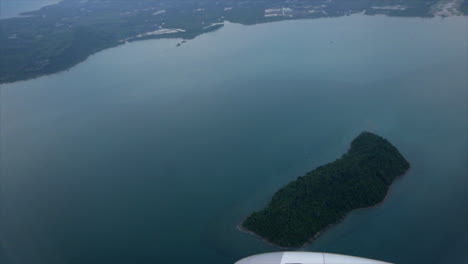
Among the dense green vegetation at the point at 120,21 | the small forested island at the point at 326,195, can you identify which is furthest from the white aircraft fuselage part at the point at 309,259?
the dense green vegetation at the point at 120,21

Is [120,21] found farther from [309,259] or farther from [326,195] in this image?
[309,259]

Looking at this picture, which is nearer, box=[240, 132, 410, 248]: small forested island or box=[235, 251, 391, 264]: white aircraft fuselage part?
box=[235, 251, 391, 264]: white aircraft fuselage part

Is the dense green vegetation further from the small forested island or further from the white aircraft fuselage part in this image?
the white aircraft fuselage part

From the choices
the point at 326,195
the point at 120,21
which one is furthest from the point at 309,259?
the point at 120,21

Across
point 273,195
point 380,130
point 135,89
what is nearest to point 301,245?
point 273,195

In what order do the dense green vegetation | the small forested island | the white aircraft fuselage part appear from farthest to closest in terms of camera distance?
the dense green vegetation → the small forested island → the white aircraft fuselage part

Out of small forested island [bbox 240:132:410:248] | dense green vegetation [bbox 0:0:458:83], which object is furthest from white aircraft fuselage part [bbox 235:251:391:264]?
dense green vegetation [bbox 0:0:458:83]
